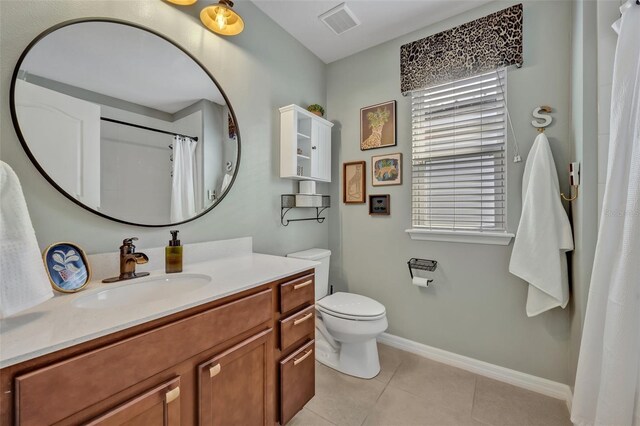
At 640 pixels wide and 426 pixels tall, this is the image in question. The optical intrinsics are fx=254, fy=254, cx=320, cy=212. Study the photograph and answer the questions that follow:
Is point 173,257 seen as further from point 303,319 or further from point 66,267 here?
point 303,319

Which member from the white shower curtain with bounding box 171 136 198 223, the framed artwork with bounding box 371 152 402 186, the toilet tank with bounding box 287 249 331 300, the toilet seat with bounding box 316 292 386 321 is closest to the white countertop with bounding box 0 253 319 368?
the white shower curtain with bounding box 171 136 198 223

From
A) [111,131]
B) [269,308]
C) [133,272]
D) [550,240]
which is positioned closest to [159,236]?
[133,272]

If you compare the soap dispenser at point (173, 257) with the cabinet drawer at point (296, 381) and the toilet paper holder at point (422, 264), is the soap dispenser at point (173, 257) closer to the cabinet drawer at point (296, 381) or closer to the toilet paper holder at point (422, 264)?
the cabinet drawer at point (296, 381)

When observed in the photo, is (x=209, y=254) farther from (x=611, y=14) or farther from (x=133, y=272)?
(x=611, y=14)

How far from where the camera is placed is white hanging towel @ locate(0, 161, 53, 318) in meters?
0.70

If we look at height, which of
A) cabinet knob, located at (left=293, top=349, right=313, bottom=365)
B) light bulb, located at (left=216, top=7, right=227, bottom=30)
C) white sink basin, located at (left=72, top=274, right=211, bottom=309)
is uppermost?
light bulb, located at (left=216, top=7, right=227, bottom=30)

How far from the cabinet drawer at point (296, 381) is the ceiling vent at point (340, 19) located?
2.26 meters

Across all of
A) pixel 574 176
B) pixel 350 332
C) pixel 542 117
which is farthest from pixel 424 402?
pixel 542 117

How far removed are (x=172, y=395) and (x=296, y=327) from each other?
0.62m

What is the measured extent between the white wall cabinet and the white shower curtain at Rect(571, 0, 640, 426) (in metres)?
1.70

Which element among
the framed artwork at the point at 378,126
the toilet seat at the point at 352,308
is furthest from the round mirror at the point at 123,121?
the framed artwork at the point at 378,126

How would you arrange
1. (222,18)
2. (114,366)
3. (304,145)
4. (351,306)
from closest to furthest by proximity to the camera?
1. (114,366)
2. (222,18)
3. (351,306)
4. (304,145)

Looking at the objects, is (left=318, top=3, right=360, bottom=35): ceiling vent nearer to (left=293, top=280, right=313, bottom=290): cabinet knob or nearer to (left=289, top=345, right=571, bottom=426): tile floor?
(left=293, top=280, right=313, bottom=290): cabinet knob

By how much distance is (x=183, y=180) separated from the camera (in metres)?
1.44
